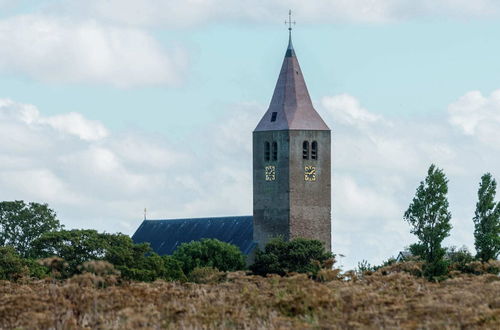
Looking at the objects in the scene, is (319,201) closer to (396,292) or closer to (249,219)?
(249,219)

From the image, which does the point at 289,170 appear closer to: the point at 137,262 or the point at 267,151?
the point at 267,151

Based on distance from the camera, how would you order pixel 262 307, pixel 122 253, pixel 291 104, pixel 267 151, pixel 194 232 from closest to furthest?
pixel 262 307, pixel 122 253, pixel 291 104, pixel 267 151, pixel 194 232

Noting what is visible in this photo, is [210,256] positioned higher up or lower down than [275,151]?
lower down

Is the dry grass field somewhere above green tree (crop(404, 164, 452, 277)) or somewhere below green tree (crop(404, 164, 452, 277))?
below

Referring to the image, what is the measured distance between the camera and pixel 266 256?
9862 cm

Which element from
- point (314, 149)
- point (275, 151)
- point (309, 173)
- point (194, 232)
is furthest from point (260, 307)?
point (194, 232)

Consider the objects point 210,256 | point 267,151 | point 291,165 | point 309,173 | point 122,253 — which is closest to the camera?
point 122,253

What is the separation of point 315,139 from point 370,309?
305ft

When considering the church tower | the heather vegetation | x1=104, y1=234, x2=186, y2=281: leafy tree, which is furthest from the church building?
the heather vegetation

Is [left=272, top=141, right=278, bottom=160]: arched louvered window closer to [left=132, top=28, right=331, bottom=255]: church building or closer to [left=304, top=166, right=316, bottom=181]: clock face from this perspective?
[left=132, top=28, right=331, bottom=255]: church building

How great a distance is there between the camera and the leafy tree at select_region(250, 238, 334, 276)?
320 ft

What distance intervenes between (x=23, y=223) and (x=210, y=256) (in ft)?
51.5

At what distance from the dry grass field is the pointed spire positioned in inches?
3463

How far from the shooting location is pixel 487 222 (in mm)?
82750
